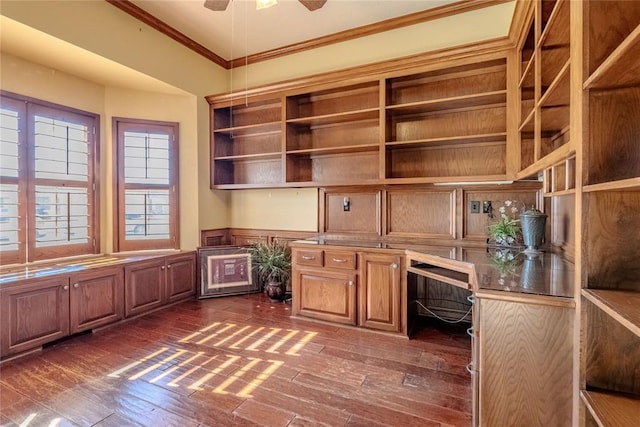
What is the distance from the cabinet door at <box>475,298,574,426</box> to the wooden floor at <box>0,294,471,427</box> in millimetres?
545

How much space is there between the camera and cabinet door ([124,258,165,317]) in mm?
3338

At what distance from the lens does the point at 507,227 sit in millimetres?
2727

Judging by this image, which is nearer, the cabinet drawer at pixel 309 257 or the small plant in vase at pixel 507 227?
the small plant in vase at pixel 507 227

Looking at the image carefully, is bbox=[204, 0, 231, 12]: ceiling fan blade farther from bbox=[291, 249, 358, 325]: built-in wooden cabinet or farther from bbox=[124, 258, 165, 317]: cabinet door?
bbox=[124, 258, 165, 317]: cabinet door

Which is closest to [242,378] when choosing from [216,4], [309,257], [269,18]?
[309,257]

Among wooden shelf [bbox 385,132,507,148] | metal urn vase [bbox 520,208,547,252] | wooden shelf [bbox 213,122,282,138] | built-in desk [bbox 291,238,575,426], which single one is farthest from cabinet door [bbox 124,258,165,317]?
metal urn vase [bbox 520,208,547,252]

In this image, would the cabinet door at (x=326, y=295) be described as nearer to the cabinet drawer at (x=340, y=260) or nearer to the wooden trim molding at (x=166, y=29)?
the cabinet drawer at (x=340, y=260)

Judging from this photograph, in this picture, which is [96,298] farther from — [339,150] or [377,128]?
[377,128]

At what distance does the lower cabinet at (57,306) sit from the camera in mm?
2488

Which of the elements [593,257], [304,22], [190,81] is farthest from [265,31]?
[593,257]

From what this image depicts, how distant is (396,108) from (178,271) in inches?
125

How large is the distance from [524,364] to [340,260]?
191 cm

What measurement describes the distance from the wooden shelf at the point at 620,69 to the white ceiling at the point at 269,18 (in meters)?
2.57

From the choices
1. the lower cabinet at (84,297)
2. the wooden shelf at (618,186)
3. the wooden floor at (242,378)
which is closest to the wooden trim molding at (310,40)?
the lower cabinet at (84,297)
